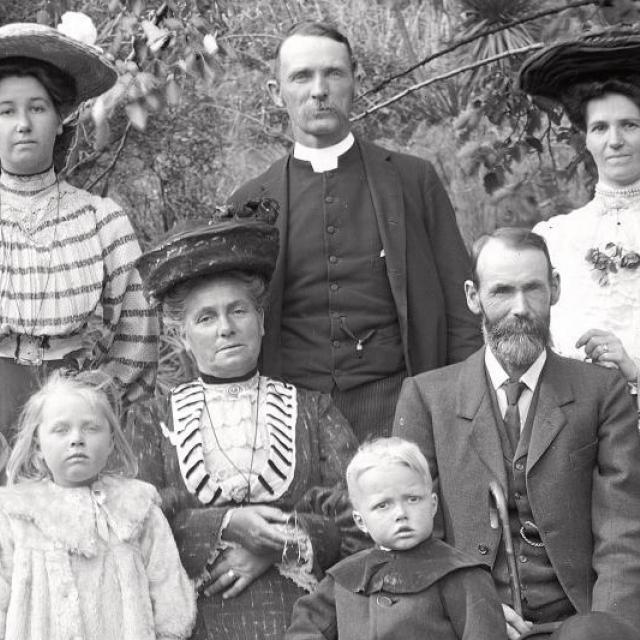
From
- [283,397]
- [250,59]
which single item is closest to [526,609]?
[283,397]

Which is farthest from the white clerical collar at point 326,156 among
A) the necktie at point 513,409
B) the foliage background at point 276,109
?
the necktie at point 513,409

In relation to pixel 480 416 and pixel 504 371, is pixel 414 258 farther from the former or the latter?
pixel 480 416

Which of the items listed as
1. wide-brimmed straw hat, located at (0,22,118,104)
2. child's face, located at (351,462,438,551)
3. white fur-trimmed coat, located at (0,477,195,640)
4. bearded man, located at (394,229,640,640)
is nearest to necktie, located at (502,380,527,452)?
bearded man, located at (394,229,640,640)

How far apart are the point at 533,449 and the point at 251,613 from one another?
945 millimetres

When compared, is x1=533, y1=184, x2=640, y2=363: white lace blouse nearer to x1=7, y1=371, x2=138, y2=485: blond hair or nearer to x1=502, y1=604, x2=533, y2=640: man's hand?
x1=502, y1=604, x2=533, y2=640: man's hand

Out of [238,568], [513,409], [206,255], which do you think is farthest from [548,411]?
[206,255]

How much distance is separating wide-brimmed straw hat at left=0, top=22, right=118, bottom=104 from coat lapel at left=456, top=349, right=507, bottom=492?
5.47 feet

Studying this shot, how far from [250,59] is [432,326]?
4960 mm

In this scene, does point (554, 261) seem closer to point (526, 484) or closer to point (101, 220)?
point (526, 484)

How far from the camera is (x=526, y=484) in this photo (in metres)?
4.12

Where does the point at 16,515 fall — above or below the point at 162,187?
below

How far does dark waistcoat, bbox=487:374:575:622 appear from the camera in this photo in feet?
13.4

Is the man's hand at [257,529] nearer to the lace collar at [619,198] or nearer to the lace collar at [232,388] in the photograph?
the lace collar at [232,388]

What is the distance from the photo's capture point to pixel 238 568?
4305 millimetres
